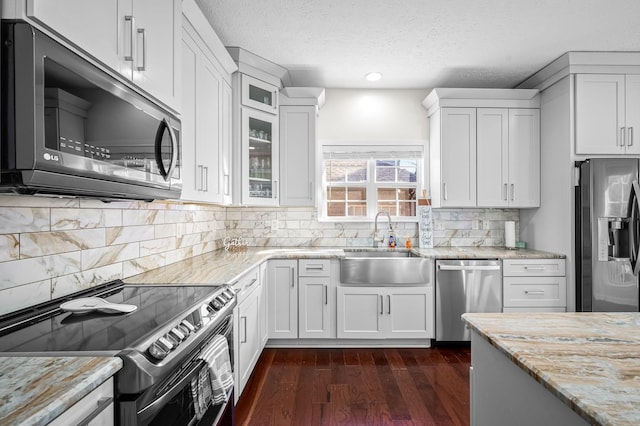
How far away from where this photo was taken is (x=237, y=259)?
2805 mm

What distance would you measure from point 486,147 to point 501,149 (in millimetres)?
153

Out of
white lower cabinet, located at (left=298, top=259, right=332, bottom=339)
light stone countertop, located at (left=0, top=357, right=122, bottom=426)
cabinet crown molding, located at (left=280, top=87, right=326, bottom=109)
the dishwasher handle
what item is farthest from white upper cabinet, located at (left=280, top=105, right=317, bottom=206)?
light stone countertop, located at (left=0, top=357, right=122, bottom=426)

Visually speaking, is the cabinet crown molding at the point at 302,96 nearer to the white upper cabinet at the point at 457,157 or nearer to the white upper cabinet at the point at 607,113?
the white upper cabinet at the point at 457,157

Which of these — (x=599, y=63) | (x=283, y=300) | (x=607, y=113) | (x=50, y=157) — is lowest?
(x=283, y=300)

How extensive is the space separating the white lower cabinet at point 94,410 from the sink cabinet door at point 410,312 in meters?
2.61

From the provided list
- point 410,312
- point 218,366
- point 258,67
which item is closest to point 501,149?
point 410,312

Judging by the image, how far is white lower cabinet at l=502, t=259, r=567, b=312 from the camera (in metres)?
3.15

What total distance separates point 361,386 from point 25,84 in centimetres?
249

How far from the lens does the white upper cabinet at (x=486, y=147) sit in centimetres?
352

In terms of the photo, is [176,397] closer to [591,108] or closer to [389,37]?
[389,37]

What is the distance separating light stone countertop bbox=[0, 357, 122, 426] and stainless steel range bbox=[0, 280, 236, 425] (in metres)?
0.05

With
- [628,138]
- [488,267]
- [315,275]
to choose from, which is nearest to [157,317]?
[315,275]

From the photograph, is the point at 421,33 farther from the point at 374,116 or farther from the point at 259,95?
the point at 259,95

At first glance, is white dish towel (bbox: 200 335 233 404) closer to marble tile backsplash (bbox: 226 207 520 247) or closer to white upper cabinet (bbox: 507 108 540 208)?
marble tile backsplash (bbox: 226 207 520 247)
